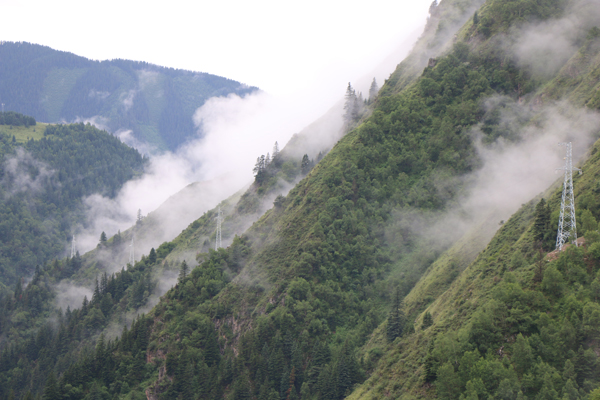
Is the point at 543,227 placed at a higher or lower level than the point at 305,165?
lower

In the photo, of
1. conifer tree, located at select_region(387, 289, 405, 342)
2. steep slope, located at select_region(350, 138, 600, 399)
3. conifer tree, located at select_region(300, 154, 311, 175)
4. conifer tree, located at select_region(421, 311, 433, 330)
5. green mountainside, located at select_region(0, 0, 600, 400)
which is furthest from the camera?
conifer tree, located at select_region(300, 154, 311, 175)

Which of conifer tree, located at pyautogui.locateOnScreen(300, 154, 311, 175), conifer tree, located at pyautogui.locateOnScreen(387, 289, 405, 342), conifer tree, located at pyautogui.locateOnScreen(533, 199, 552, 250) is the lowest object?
conifer tree, located at pyautogui.locateOnScreen(387, 289, 405, 342)

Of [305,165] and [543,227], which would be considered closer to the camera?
[543,227]

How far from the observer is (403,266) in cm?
13488

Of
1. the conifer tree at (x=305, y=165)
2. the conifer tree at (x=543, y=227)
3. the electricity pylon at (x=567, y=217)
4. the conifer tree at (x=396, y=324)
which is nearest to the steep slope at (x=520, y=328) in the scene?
the conifer tree at (x=543, y=227)

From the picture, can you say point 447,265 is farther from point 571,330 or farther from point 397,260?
point 571,330

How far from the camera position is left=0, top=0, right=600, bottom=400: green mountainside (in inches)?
3265

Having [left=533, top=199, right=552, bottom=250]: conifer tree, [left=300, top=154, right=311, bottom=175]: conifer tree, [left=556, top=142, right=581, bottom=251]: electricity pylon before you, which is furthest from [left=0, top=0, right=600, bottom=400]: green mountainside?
[left=300, top=154, right=311, bottom=175]: conifer tree

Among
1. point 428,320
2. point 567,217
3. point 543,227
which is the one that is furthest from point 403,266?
point 567,217

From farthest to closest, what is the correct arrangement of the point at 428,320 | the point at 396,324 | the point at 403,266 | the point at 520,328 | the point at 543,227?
the point at 403,266 → the point at 396,324 → the point at 428,320 → the point at 543,227 → the point at 520,328

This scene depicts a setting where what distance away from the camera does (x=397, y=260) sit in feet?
453

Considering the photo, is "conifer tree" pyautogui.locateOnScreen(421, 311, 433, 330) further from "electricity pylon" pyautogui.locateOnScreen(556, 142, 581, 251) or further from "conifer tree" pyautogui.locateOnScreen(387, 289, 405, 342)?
"electricity pylon" pyautogui.locateOnScreen(556, 142, 581, 251)

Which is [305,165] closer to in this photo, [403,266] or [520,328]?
[403,266]

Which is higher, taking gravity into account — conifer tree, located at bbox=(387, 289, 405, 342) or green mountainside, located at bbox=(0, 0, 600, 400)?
green mountainside, located at bbox=(0, 0, 600, 400)
